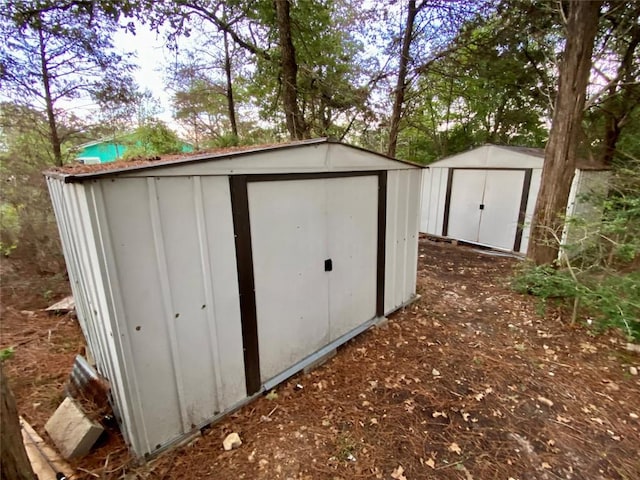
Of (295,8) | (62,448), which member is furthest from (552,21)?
(62,448)

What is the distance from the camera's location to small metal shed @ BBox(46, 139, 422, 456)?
170 centimetres

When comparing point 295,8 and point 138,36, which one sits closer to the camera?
point 138,36

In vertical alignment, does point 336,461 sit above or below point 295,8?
below

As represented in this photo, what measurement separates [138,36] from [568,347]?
8.02 m

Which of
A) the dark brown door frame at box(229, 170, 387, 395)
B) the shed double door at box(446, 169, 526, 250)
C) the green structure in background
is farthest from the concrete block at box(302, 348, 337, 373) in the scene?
the shed double door at box(446, 169, 526, 250)

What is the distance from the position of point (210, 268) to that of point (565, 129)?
5.02m

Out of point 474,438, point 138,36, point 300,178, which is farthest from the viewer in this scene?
point 138,36

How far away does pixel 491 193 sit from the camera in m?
6.81

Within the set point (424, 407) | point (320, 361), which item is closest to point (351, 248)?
point (320, 361)

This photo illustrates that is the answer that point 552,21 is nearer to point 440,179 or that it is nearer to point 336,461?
point 440,179

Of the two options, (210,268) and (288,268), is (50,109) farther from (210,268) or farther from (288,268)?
(288,268)

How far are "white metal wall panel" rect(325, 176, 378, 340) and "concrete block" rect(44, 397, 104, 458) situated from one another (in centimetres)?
203

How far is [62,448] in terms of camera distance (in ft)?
6.48

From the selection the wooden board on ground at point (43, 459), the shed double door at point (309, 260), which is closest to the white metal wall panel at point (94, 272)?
the wooden board on ground at point (43, 459)
